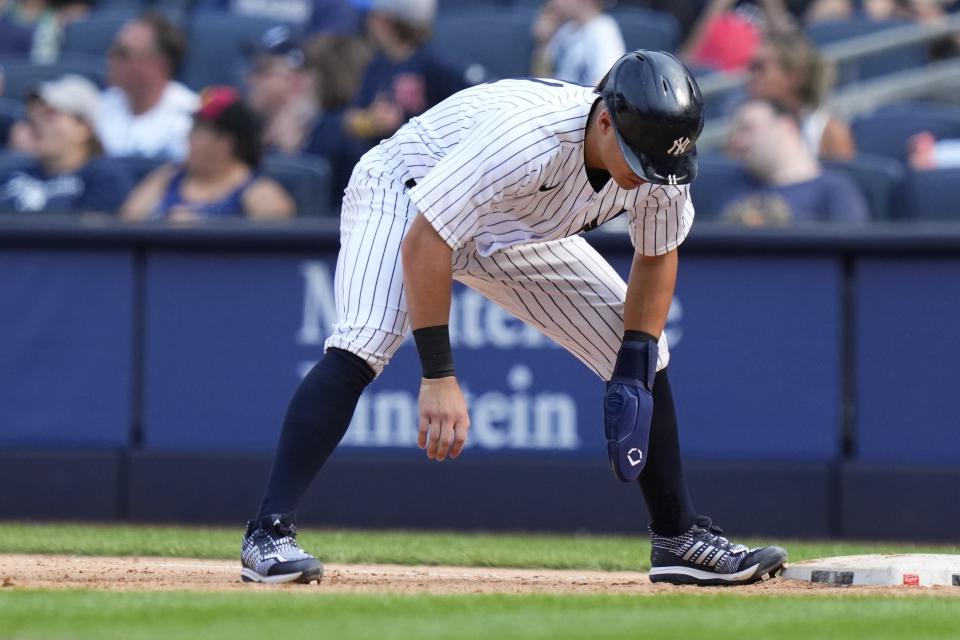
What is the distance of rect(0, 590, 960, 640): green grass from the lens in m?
3.26

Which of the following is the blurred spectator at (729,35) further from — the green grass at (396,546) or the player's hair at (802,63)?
the green grass at (396,546)

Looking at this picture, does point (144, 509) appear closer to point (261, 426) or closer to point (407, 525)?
point (261, 426)

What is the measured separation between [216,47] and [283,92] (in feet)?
5.54

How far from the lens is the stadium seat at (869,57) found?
9734 millimetres

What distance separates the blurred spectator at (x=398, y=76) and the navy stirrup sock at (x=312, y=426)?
139 inches

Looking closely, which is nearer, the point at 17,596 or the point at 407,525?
the point at 17,596

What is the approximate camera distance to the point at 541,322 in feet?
14.8

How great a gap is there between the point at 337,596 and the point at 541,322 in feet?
3.45

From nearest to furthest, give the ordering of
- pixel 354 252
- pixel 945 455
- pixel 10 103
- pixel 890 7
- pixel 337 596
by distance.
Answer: pixel 337 596
pixel 354 252
pixel 945 455
pixel 10 103
pixel 890 7

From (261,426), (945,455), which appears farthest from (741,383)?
(261,426)

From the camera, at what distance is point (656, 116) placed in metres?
3.83

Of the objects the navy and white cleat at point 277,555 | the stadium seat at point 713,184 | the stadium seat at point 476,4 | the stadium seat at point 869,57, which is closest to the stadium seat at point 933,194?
the stadium seat at point 713,184

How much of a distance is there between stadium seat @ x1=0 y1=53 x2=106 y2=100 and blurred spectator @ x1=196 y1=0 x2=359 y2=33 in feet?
3.58

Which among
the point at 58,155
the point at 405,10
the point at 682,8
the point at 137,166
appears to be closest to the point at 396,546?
the point at 137,166
